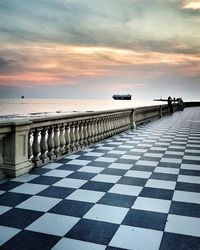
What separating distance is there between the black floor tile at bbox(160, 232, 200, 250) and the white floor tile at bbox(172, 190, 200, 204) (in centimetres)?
100

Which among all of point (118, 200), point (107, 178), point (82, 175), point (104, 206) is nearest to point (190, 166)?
point (107, 178)

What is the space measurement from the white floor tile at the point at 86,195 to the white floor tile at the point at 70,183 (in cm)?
24

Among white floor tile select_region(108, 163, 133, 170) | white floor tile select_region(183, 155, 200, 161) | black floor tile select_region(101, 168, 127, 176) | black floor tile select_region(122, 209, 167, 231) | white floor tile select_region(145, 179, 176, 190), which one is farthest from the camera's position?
white floor tile select_region(183, 155, 200, 161)

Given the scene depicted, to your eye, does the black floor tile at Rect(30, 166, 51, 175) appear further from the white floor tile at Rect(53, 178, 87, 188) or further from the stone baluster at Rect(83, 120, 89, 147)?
the stone baluster at Rect(83, 120, 89, 147)

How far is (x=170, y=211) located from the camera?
126 inches

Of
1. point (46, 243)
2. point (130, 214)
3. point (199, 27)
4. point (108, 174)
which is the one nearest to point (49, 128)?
point (108, 174)

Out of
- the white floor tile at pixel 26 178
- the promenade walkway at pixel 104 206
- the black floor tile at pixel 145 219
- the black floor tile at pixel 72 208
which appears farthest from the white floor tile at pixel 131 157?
the black floor tile at pixel 145 219

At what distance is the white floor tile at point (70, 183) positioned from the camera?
13.6ft

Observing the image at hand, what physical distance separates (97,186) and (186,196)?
4.06 feet

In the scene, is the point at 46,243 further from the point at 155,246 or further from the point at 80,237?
the point at 155,246

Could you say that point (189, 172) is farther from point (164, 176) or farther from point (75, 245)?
point (75, 245)

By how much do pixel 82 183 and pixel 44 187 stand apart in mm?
567

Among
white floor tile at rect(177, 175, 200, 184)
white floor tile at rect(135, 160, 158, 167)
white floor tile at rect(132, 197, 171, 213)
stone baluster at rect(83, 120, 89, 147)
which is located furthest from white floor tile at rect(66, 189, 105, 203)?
stone baluster at rect(83, 120, 89, 147)

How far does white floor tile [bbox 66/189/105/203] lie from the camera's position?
3.56m
